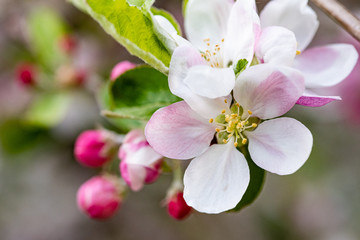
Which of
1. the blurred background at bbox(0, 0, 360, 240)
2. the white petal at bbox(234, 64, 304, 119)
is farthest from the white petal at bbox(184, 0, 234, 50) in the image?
the blurred background at bbox(0, 0, 360, 240)

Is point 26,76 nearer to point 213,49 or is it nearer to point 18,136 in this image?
point 18,136

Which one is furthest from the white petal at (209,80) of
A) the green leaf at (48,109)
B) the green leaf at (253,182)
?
the green leaf at (48,109)

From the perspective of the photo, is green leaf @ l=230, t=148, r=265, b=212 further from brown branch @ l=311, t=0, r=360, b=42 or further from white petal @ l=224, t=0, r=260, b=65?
brown branch @ l=311, t=0, r=360, b=42

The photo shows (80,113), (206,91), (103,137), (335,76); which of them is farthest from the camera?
(80,113)

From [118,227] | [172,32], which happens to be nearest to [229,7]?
[172,32]

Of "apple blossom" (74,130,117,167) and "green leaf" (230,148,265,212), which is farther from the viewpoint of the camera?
"apple blossom" (74,130,117,167)

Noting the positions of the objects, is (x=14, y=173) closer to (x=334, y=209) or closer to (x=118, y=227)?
(x=118, y=227)

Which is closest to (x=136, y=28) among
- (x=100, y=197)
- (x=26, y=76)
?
(x=100, y=197)
